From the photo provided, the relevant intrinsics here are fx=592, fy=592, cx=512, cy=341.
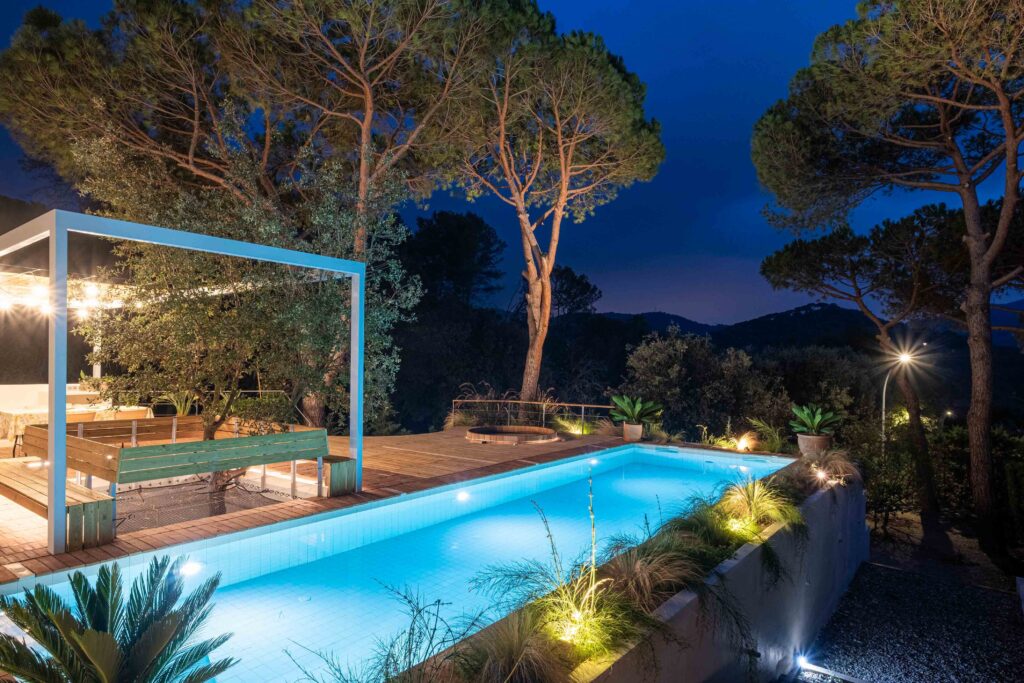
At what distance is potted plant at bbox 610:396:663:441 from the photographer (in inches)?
429

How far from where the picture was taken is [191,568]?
14.6ft

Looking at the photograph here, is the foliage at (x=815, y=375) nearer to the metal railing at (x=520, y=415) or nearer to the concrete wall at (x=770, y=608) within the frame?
the metal railing at (x=520, y=415)

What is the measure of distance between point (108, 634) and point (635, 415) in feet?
32.8

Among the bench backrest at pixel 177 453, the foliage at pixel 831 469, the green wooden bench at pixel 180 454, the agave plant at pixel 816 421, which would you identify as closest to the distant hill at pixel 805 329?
the agave plant at pixel 816 421

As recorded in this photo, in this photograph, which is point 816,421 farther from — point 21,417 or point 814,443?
point 21,417

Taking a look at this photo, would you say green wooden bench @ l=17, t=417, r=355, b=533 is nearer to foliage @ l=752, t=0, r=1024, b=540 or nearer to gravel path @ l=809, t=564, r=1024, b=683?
gravel path @ l=809, t=564, r=1024, b=683

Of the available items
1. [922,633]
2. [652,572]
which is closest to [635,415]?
[922,633]

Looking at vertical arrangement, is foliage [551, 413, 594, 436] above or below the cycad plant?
below

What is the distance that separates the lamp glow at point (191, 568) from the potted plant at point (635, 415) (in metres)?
7.74

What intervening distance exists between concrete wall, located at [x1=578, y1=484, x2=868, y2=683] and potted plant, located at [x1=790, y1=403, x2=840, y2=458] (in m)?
1.28

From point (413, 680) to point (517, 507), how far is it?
16.6 feet

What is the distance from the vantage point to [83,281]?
254 inches

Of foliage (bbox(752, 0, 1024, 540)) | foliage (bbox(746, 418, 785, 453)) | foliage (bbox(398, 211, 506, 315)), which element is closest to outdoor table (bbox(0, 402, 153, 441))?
foliage (bbox(746, 418, 785, 453))

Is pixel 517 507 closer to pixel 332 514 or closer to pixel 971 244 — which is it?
pixel 332 514
